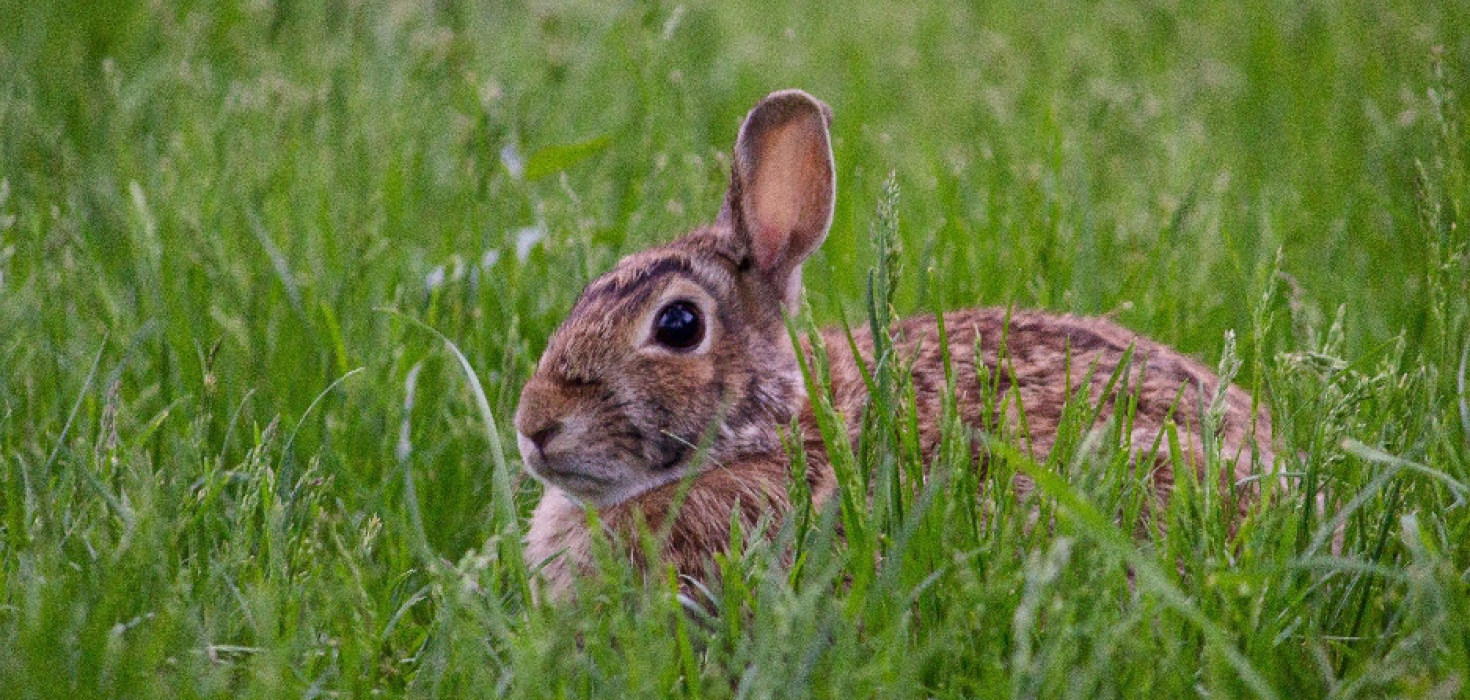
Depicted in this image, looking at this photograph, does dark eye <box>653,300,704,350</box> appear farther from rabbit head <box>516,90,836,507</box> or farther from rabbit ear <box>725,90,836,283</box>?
rabbit ear <box>725,90,836,283</box>

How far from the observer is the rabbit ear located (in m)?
3.69

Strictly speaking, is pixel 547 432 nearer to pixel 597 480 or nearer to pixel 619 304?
pixel 597 480

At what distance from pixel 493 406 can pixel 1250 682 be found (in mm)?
2221

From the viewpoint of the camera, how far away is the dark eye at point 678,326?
3506mm

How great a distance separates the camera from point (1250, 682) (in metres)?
2.29

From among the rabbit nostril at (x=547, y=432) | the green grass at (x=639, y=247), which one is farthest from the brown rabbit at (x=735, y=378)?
the green grass at (x=639, y=247)

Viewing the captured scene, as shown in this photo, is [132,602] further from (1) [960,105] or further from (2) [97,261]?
(1) [960,105]

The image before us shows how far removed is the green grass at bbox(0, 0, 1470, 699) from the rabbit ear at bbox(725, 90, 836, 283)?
32cm

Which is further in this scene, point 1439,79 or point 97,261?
point 97,261

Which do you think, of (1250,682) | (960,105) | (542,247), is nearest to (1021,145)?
(960,105)

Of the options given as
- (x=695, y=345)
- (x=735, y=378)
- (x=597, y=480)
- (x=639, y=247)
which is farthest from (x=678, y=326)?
(x=639, y=247)

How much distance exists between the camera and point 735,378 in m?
3.54

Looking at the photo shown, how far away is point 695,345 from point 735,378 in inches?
4.2

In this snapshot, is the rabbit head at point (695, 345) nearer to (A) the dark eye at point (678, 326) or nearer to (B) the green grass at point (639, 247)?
(A) the dark eye at point (678, 326)
